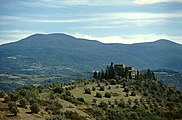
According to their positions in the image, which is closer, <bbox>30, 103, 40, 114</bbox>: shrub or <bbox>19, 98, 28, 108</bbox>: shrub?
<bbox>30, 103, 40, 114</bbox>: shrub

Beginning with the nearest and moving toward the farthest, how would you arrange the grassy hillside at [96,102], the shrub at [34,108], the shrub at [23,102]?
the shrub at [34,108]
the grassy hillside at [96,102]
the shrub at [23,102]

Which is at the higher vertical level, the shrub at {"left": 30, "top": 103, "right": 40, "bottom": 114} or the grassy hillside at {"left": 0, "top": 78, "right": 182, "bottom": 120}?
the shrub at {"left": 30, "top": 103, "right": 40, "bottom": 114}

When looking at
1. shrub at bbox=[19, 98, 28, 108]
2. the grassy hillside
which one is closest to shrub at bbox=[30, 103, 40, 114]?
the grassy hillside

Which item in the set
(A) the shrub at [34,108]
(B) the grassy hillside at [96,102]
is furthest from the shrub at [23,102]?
(A) the shrub at [34,108]

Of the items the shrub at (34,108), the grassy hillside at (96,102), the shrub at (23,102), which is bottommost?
the grassy hillside at (96,102)

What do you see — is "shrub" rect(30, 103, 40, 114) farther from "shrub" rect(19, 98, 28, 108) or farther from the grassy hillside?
Answer: "shrub" rect(19, 98, 28, 108)

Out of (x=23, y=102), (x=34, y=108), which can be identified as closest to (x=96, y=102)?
(x=23, y=102)

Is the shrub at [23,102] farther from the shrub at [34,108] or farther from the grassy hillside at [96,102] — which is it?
the shrub at [34,108]

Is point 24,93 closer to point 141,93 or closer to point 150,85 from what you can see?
point 141,93

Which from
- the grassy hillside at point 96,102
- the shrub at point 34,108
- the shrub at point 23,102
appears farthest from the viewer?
the shrub at point 23,102

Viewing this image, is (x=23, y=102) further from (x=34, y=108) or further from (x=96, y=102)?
(x=96, y=102)

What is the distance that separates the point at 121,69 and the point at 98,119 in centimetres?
6260

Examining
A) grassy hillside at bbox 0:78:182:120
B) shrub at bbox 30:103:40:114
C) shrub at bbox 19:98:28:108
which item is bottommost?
grassy hillside at bbox 0:78:182:120

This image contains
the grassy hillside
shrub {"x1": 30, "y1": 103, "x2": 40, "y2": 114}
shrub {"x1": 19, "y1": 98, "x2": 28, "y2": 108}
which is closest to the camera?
shrub {"x1": 30, "y1": 103, "x2": 40, "y2": 114}
